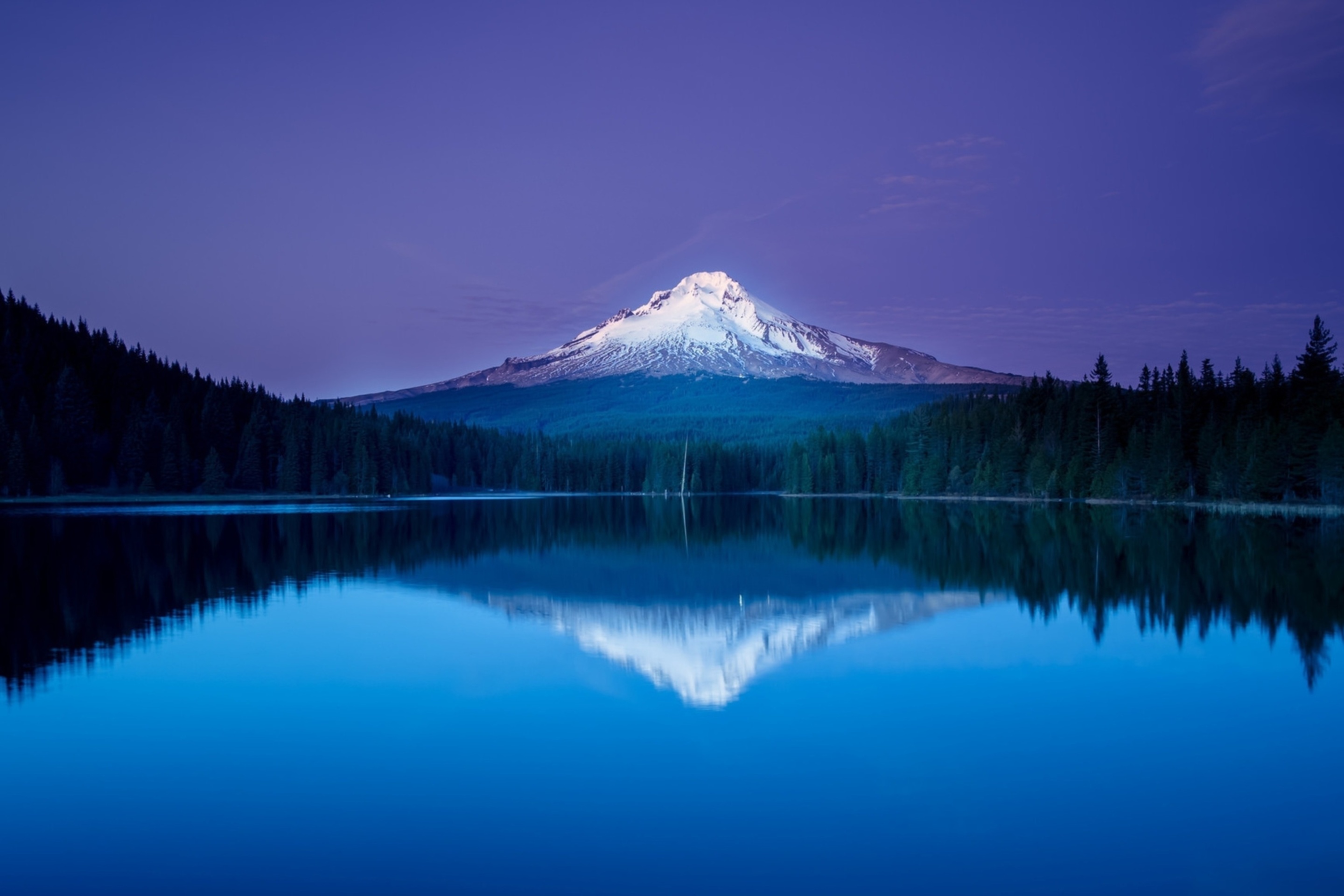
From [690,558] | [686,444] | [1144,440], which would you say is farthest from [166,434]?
[1144,440]

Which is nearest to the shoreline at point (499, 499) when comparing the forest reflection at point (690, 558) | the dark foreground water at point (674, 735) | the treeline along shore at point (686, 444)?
the treeline along shore at point (686, 444)

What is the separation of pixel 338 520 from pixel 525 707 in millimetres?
48395

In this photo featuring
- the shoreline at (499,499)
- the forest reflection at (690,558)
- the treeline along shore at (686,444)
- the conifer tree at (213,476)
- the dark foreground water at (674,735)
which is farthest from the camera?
the conifer tree at (213,476)

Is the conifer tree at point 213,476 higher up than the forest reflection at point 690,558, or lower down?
higher up

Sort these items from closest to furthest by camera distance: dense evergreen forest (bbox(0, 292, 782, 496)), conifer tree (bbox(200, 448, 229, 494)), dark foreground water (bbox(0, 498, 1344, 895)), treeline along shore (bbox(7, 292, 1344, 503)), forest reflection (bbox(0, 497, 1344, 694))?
dark foreground water (bbox(0, 498, 1344, 895)) < forest reflection (bbox(0, 497, 1344, 694)) < treeline along shore (bbox(7, 292, 1344, 503)) < dense evergreen forest (bbox(0, 292, 782, 496)) < conifer tree (bbox(200, 448, 229, 494))

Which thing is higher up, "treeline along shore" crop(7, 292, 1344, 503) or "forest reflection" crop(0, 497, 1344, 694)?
"treeline along shore" crop(7, 292, 1344, 503)

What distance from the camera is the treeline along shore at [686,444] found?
73.1 m

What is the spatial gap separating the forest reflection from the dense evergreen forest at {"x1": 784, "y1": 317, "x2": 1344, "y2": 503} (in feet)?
26.0

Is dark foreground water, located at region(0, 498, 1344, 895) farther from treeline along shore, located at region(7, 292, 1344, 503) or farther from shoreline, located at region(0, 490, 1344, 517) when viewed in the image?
treeline along shore, located at region(7, 292, 1344, 503)

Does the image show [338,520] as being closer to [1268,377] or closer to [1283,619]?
[1283,619]

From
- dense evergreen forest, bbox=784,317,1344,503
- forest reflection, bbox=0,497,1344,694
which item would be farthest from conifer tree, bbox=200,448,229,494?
dense evergreen forest, bbox=784,317,1344,503

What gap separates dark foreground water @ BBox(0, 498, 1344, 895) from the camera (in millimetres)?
8516

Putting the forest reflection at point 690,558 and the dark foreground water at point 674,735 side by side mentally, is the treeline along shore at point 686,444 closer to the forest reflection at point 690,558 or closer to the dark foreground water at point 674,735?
the forest reflection at point 690,558

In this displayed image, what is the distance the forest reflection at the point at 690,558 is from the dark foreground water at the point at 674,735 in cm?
27
